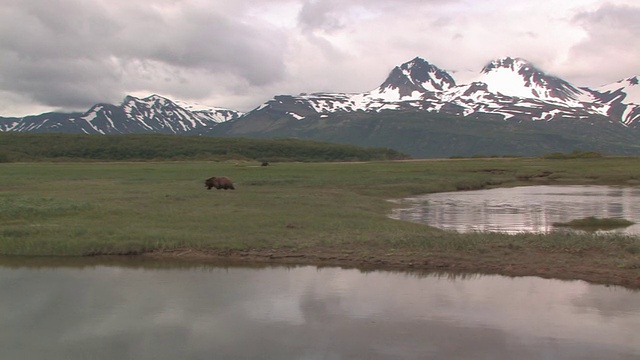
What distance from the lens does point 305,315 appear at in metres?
14.0

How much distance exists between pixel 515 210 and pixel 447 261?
1963 centimetres

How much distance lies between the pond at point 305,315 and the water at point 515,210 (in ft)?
A: 36.7

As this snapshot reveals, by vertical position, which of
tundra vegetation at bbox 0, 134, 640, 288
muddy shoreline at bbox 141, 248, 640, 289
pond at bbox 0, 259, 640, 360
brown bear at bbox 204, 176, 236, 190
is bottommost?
pond at bbox 0, 259, 640, 360

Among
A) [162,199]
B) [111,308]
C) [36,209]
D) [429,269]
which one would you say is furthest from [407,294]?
[162,199]

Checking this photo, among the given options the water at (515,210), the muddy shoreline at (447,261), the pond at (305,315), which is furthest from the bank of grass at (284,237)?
the water at (515,210)

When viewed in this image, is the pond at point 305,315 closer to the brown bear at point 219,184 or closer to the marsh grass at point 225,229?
the marsh grass at point 225,229

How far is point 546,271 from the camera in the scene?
17938mm

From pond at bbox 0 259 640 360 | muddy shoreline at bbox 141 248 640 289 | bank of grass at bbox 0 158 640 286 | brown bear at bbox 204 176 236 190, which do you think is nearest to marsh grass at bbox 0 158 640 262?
bank of grass at bbox 0 158 640 286

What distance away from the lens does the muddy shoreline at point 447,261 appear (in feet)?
57.4

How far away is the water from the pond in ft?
36.7

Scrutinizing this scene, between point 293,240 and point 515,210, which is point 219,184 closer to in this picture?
point 515,210

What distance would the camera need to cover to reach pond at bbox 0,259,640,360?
38.5 ft

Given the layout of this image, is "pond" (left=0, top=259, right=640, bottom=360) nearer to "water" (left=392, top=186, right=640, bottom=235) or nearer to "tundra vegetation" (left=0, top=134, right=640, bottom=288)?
"tundra vegetation" (left=0, top=134, right=640, bottom=288)

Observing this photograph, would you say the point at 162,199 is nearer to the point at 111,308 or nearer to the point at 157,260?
the point at 157,260
